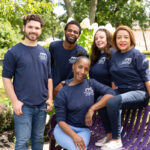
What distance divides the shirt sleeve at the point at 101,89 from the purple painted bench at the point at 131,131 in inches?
21.0

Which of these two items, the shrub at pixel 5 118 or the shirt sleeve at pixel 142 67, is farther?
the shrub at pixel 5 118

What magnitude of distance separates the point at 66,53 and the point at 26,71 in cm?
88

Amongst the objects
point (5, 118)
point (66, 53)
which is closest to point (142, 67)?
point (66, 53)

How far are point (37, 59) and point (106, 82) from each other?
→ 1041 mm

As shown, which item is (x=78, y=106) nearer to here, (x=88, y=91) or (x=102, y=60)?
(x=88, y=91)

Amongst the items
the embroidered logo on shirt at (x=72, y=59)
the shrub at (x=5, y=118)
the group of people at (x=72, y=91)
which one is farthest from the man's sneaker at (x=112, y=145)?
the shrub at (x=5, y=118)

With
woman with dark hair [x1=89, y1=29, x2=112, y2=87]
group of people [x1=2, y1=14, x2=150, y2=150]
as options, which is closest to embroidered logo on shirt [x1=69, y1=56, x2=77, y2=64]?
woman with dark hair [x1=89, y1=29, x2=112, y2=87]

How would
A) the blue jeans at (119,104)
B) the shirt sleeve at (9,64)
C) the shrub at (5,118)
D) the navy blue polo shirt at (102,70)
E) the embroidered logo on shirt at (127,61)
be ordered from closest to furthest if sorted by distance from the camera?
the shirt sleeve at (9,64)
the blue jeans at (119,104)
the embroidered logo on shirt at (127,61)
the navy blue polo shirt at (102,70)
the shrub at (5,118)

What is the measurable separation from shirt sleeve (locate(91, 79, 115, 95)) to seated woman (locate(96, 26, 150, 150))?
13 cm

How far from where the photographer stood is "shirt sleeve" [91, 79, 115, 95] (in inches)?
118

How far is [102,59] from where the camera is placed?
3324 millimetres

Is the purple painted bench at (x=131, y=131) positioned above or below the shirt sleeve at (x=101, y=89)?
below

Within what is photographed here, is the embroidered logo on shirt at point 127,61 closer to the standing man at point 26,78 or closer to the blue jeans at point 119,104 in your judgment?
the blue jeans at point 119,104

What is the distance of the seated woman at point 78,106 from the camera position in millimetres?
2910
